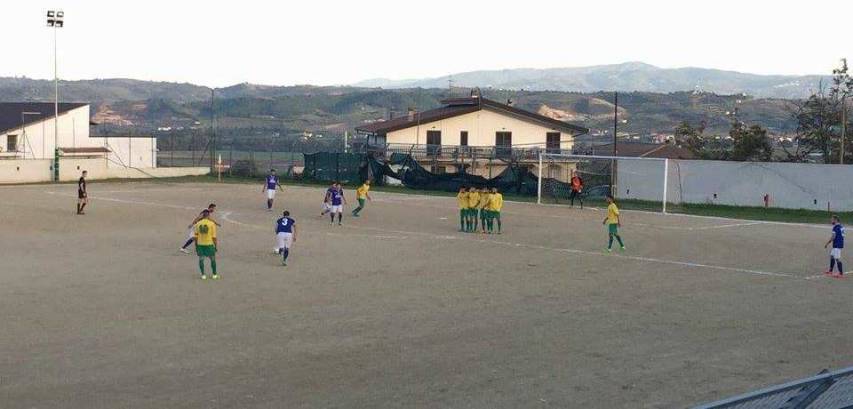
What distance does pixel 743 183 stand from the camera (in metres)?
45.0

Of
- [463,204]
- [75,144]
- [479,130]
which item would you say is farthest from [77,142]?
[463,204]

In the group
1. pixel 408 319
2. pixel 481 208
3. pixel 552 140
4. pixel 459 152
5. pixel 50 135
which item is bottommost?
pixel 408 319

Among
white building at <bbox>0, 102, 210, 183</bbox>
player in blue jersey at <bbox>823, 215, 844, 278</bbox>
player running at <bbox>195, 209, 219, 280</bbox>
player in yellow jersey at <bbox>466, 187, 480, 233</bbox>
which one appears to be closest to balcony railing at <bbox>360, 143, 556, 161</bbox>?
white building at <bbox>0, 102, 210, 183</bbox>

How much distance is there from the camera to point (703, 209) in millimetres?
43719

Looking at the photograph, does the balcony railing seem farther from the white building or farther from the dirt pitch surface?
the dirt pitch surface

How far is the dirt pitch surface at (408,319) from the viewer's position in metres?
12.9

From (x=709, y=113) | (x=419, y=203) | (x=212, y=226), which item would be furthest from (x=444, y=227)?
(x=709, y=113)

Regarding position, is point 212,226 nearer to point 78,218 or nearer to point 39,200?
point 78,218

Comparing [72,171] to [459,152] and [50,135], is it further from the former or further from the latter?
[459,152]

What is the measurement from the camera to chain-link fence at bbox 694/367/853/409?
735 centimetres

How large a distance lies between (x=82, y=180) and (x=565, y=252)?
18.0m

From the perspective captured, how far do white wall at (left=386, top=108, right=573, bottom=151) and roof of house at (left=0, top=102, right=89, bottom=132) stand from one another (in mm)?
23383

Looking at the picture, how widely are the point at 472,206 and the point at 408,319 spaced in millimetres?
15114

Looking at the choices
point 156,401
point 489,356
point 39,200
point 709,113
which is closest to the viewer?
point 156,401
